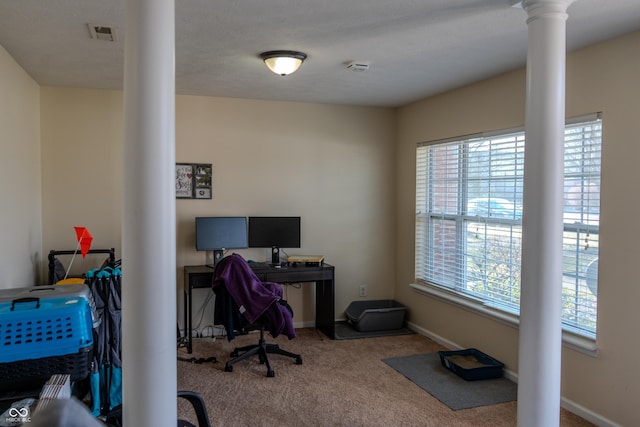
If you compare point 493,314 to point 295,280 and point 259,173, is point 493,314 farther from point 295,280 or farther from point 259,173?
point 259,173

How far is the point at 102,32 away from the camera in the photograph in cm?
290

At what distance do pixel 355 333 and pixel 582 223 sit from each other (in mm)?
2487

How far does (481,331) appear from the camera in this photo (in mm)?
4121

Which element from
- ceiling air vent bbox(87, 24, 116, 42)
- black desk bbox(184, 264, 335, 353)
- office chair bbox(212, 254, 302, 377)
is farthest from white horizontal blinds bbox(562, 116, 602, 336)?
ceiling air vent bbox(87, 24, 116, 42)

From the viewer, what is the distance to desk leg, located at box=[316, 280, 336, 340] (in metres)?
4.82

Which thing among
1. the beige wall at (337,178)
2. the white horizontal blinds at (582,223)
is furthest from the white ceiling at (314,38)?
the white horizontal blinds at (582,223)

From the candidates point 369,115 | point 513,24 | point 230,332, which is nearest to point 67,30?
point 230,332

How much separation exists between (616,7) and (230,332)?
3.28 m

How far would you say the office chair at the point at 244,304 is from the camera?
3744 mm

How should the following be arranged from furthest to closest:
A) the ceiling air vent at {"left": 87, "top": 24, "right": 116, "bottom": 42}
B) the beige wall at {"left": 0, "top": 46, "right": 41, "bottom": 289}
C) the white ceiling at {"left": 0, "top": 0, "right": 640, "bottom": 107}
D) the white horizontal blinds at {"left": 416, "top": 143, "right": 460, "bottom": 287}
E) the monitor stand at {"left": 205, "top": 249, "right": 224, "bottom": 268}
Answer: the monitor stand at {"left": 205, "top": 249, "right": 224, "bottom": 268} < the white horizontal blinds at {"left": 416, "top": 143, "right": 460, "bottom": 287} < the beige wall at {"left": 0, "top": 46, "right": 41, "bottom": 289} < the ceiling air vent at {"left": 87, "top": 24, "right": 116, "bottom": 42} < the white ceiling at {"left": 0, "top": 0, "right": 640, "bottom": 107}

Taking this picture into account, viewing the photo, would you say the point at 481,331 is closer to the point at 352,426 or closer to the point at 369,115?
the point at 352,426

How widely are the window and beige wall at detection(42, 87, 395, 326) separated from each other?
61cm

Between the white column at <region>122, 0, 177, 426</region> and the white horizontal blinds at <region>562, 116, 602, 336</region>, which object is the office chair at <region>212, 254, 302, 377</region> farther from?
the white horizontal blinds at <region>562, 116, 602, 336</region>

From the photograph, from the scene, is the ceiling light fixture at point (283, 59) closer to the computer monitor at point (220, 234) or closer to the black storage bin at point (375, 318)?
the computer monitor at point (220, 234)
